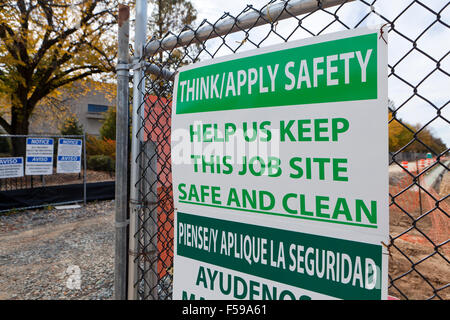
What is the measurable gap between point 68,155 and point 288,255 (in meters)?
8.80

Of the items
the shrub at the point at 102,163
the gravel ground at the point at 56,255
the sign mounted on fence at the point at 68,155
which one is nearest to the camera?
the gravel ground at the point at 56,255

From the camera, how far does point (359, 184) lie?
88 centimetres

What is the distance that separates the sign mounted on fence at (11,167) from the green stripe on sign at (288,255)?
7.99 meters

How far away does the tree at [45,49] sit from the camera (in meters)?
9.61

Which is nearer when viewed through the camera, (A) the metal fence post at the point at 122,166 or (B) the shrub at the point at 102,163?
(A) the metal fence post at the point at 122,166

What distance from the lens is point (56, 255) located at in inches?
186

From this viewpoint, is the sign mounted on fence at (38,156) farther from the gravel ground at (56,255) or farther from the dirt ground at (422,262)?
the dirt ground at (422,262)

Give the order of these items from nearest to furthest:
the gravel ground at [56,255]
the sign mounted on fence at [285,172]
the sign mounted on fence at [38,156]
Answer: the sign mounted on fence at [285,172] → the gravel ground at [56,255] → the sign mounted on fence at [38,156]

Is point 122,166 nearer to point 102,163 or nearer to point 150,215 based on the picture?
point 150,215

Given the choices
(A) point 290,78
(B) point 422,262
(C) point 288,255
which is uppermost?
(A) point 290,78

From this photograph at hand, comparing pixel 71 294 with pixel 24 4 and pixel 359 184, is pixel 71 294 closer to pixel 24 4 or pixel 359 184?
pixel 359 184

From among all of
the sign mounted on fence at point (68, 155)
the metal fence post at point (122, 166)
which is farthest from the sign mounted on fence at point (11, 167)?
the metal fence post at point (122, 166)

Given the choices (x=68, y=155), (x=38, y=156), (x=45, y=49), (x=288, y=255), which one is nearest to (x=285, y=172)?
(x=288, y=255)

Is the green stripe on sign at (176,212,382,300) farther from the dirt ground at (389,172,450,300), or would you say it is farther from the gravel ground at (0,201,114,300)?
the gravel ground at (0,201,114,300)
